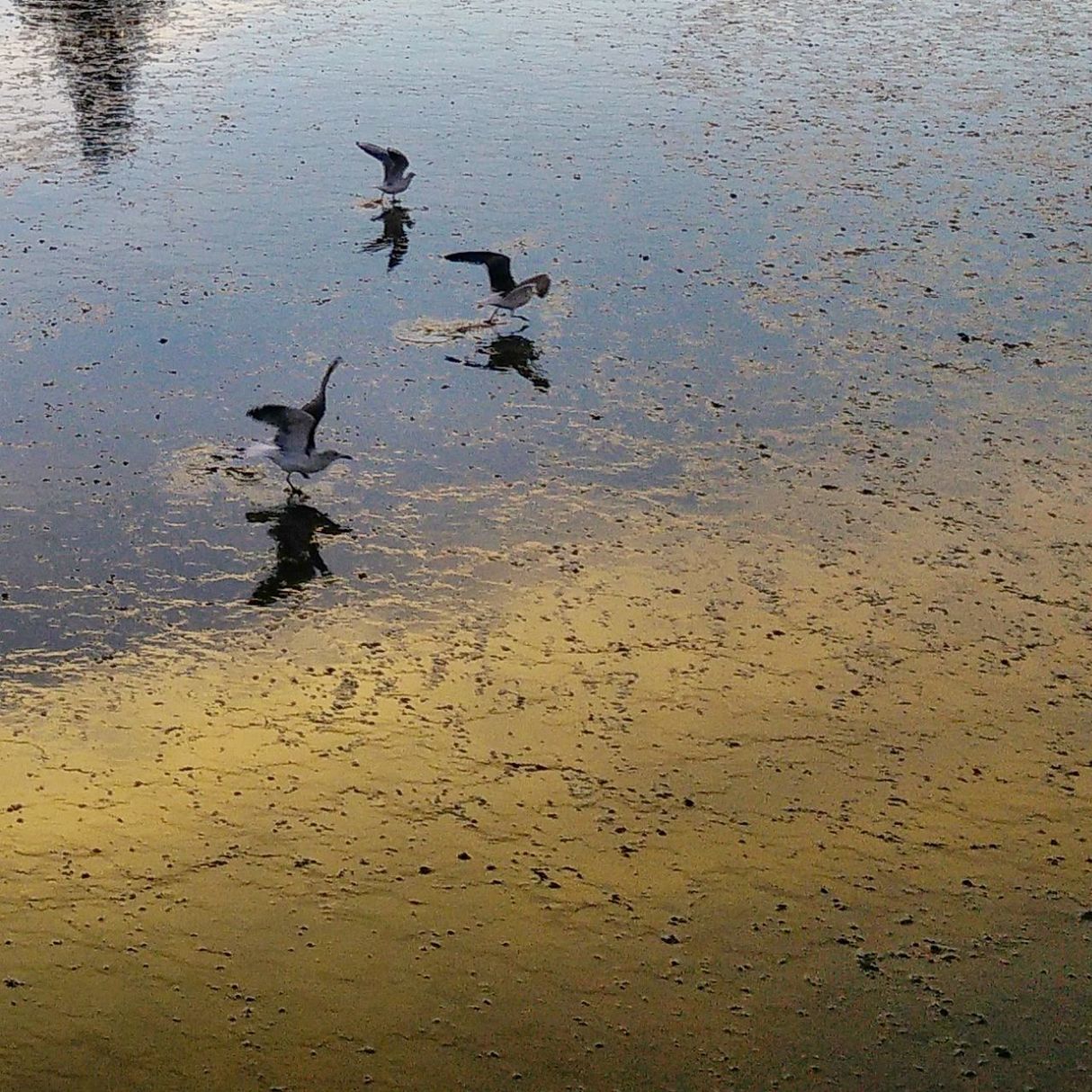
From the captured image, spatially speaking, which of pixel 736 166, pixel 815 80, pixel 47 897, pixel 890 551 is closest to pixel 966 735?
pixel 890 551

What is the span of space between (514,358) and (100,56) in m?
8.47

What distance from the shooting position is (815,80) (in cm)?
1481

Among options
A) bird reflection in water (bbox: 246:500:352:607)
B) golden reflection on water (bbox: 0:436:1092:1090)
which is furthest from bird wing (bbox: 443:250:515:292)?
golden reflection on water (bbox: 0:436:1092:1090)

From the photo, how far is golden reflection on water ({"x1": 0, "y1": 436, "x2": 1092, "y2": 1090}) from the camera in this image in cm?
483

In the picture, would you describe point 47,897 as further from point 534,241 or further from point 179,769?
point 534,241

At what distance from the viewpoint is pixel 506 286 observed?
32.4 ft

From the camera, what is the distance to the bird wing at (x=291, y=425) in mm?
7742

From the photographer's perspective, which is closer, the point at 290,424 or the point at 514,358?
the point at 290,424

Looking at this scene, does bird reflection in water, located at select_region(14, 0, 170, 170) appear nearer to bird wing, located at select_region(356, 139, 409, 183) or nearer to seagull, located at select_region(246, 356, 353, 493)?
bird wing, located at select_region(356, 139, 409, 183)

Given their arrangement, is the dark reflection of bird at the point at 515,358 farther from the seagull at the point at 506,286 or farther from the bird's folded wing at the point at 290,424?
the bird's folded wing at the point at 290,424

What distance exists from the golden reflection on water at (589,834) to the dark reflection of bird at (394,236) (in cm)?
408

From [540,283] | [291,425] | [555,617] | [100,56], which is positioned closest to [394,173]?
[540,283]

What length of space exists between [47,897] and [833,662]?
126 inches

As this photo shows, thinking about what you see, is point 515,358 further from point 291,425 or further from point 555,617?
point 555,617
